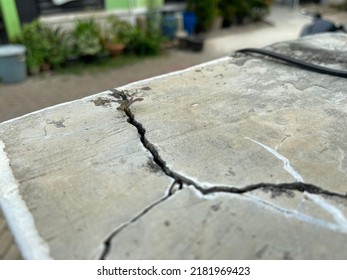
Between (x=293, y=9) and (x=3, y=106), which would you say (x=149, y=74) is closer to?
(x=3, y=106)

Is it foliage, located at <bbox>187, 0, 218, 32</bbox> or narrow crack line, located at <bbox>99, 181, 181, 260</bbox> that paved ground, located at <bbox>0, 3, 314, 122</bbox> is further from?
narrow crack line, located at <bbox>99, 181, 181, 260</bbox>

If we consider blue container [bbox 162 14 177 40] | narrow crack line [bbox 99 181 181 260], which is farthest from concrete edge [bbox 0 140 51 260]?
blue container [bbox 162 14 177 40]

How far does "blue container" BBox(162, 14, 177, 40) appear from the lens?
657 cm

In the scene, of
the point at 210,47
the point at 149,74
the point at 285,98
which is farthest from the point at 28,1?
the point at 285,98

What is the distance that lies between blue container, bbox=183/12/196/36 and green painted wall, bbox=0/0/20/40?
3.54 metres

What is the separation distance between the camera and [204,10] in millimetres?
6887

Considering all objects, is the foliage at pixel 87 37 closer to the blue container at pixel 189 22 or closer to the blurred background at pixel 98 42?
the blurred background at pixel 98 42

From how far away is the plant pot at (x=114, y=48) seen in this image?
19.2 feet

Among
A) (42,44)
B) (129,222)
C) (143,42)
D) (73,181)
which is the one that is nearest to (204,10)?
(143,42)

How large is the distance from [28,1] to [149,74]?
2426 millimetres

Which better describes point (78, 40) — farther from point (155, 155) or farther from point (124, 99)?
point (155, 155)

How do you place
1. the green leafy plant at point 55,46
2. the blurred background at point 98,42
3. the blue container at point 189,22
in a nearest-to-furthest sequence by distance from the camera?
the blurred background at point 98,42
the green leafy plant at point 55,46
the blue container at point 189,22

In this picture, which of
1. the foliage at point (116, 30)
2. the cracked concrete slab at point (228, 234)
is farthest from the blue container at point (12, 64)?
the cracked concrete slab at point (228, 234)

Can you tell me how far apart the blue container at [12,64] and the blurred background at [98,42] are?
14mm
